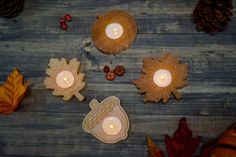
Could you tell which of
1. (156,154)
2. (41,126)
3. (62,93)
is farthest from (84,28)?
(156,154)

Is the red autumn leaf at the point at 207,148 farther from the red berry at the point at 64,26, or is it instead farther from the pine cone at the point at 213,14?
the red berry at the point at 64,26

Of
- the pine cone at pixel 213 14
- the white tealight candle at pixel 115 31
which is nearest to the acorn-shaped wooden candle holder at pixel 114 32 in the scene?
the white tealight candle at pixel 115 31

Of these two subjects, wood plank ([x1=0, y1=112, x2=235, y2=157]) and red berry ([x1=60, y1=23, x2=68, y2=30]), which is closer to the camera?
wood plank ([x1=0, y1=112, x2=235, y2=157])

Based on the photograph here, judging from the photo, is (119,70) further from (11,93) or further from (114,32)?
(11,93)

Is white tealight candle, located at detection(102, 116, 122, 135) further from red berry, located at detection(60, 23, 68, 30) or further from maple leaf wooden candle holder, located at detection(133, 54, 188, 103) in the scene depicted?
red berry, located at detection(60, 23, 68, 30)

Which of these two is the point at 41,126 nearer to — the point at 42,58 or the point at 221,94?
the point at 42,58

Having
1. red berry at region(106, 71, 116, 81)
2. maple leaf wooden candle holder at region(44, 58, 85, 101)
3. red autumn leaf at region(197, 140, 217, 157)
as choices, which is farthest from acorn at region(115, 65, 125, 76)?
red autumn leaf at region(197, 140, 217, 157)

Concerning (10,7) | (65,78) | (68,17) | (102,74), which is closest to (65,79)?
(65,78)
